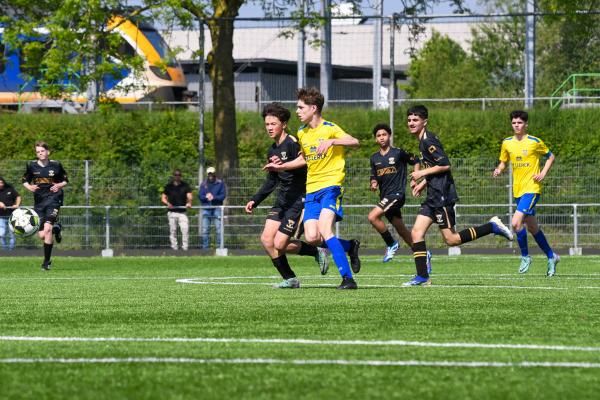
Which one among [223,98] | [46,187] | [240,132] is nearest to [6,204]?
[223,98]

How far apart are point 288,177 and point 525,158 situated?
4547mm

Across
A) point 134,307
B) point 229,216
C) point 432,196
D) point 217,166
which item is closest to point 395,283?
point 432,196

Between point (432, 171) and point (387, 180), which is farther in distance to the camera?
point (387, 180)

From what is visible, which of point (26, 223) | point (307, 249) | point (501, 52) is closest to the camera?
point (307, 249)

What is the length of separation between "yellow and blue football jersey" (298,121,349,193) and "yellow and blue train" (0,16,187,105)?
15280mm

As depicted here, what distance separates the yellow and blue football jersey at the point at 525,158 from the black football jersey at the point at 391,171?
1459 mm

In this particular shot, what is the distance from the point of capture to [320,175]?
1189 cm

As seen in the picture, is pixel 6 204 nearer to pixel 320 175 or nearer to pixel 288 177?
pixel 288 177

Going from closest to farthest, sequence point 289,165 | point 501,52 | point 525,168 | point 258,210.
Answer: point 289,165 → point 525,168 → point 258,210 → point 501,52

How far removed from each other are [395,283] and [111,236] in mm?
14427

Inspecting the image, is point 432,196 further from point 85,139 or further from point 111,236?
point 85,139

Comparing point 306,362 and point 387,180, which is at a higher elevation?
point 387,180

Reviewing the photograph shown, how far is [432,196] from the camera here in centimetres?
1329

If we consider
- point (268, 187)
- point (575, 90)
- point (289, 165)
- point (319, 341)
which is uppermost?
point (575, 90)
